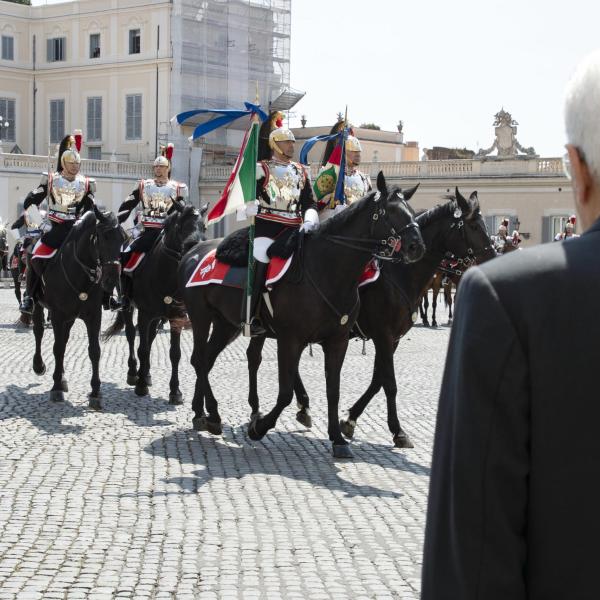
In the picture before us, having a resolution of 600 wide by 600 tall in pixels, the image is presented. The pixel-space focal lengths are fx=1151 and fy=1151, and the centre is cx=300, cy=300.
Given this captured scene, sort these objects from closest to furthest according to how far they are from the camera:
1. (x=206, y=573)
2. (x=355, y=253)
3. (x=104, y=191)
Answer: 1. (x=206, y=573)
2. (x=355, y=253)
3. (x=104, y=191)

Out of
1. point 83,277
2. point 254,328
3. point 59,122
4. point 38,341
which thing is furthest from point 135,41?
point 254,328

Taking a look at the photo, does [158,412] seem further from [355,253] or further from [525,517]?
A: [525,517]

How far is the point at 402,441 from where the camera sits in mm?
9469

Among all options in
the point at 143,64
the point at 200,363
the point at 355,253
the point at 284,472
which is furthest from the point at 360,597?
the point at 143,64

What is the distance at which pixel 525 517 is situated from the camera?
2.17m

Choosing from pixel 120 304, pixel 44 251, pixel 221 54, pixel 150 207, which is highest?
pixel 221 54

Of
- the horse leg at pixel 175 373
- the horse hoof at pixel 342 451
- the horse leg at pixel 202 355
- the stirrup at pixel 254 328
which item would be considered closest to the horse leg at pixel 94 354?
the horse leg at pixel 175 373

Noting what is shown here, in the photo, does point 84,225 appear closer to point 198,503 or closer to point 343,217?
point 343,217

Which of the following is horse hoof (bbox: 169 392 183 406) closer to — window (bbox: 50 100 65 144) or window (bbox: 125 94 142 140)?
window (bbox: 125 94 142 140)

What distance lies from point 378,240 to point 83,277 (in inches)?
162

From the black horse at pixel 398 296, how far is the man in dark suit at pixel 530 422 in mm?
7372

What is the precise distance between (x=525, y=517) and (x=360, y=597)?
3224 millimetres

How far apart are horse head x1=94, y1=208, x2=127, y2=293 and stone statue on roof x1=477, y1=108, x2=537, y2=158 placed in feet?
113

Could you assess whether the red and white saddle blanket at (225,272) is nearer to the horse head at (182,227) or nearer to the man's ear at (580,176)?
the horse head at (182,227)
